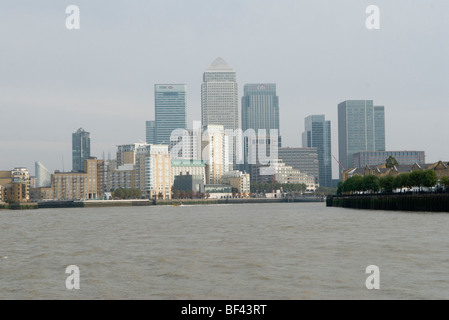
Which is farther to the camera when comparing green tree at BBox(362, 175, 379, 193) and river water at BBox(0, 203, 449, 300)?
green tree at BBox(362, 175, 379, 193)

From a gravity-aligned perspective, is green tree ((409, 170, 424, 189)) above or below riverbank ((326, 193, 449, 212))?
above

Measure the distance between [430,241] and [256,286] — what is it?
24721 millimetres

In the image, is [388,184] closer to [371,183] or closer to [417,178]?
[417,178]

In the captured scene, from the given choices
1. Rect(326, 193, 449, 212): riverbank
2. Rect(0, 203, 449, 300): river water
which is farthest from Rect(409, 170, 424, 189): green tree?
Rect(0, 203, 449, 300): river water

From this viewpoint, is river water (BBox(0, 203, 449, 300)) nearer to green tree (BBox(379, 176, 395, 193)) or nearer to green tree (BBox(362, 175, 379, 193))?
green tree (BBox(379, 176, 395, 193))

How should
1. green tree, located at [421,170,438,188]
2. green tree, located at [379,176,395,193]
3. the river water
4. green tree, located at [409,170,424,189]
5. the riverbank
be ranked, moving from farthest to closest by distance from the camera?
green tree, located at [379,176,395,193] < green tree, located at [409,170,424,189] < green tree, located at [421,170,438,188] < the riverbank < the river water

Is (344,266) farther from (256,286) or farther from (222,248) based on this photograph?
(222,248)

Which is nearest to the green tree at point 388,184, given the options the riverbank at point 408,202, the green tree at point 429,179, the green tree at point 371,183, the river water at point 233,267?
the riverbank at point 408,202

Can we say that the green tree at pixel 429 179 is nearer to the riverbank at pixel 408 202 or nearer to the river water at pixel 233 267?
the riverbank at pixel 408 202

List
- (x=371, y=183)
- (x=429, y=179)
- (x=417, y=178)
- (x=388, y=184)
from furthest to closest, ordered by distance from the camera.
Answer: (x=371, y=183), (x=388, y=184), (x=417, y=178), (x=429, y=179)

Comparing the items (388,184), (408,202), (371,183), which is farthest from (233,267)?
(371,183)
